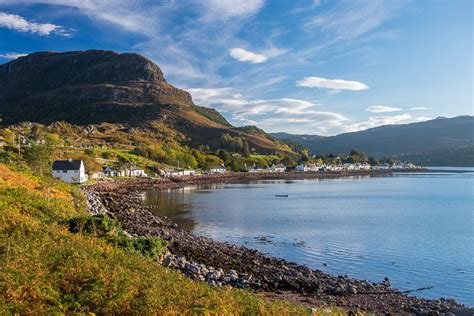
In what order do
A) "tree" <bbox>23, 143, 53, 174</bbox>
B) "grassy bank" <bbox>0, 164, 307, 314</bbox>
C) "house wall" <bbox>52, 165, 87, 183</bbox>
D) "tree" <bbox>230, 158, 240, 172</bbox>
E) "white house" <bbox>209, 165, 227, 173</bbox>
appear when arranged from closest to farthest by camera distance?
"grassy bank" <bbox>0, 164, 307, 314</bbox> → "tree" <bbox>23, 143, 53, 174</bbox> → "house wall" <bbox>52, 165, 87, 183</bbox> → "white house" <bbox>209, 165, 227, 173</bbox> → "tree" <bbox>230, 158, 240, 172</bbox>

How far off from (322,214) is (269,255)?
27746mm

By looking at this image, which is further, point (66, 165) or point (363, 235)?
point (66, 165)

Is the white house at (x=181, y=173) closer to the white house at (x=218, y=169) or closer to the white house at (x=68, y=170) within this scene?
the white house at (x=218, y=169)

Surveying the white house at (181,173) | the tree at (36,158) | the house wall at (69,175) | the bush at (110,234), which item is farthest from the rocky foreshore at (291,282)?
the white house at (181,173)

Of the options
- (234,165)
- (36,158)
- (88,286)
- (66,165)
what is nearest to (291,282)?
(88,286)

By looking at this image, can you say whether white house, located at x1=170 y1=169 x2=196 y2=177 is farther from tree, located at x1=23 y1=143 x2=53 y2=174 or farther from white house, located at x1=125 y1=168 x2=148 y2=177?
tree, located at x1=23 y1=143 x2=53 y2=174

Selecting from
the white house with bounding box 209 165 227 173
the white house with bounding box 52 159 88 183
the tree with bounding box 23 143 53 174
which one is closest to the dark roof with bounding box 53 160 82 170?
the white house with bounding box 52 159 88 183

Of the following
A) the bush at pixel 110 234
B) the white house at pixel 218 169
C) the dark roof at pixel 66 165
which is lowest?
the bush at pixel 110 234

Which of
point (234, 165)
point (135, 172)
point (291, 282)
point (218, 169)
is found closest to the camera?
point (291, 282)

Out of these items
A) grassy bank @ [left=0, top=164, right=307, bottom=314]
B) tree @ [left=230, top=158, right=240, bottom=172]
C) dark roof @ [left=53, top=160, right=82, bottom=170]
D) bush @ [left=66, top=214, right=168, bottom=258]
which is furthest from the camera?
tree @ [left=230, top=158, right=240, bottom=172]

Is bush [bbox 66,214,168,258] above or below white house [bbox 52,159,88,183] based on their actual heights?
below

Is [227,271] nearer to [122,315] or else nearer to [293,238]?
[122,315]

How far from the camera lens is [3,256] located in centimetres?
1141

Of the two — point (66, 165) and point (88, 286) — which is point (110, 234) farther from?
point (66, 165)
